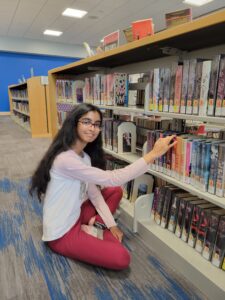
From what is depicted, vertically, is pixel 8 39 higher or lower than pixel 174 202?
higher

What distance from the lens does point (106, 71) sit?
2607 mm

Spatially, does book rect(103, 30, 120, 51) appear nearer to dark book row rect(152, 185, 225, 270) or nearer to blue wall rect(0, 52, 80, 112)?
dark book row rect(152, 185, 225, 270)

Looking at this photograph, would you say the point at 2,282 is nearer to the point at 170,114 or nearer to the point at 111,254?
the point at 111,254

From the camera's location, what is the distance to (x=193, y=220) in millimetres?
1359

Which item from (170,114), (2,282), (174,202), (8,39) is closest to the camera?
(2,282)

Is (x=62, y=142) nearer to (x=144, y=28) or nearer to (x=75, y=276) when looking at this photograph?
(x=75, y=276)

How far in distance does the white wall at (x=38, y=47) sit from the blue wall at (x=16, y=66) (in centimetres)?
40

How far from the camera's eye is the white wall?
9.07 meters

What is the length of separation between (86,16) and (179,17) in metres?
6.06

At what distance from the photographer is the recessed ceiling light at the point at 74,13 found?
19.9ft

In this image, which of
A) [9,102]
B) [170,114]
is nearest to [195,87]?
[170,114]

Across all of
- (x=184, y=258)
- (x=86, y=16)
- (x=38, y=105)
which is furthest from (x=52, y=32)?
(x=184, y=258)

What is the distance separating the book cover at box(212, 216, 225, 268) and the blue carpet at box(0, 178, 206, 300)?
182 mm

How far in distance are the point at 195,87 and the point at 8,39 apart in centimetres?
972
